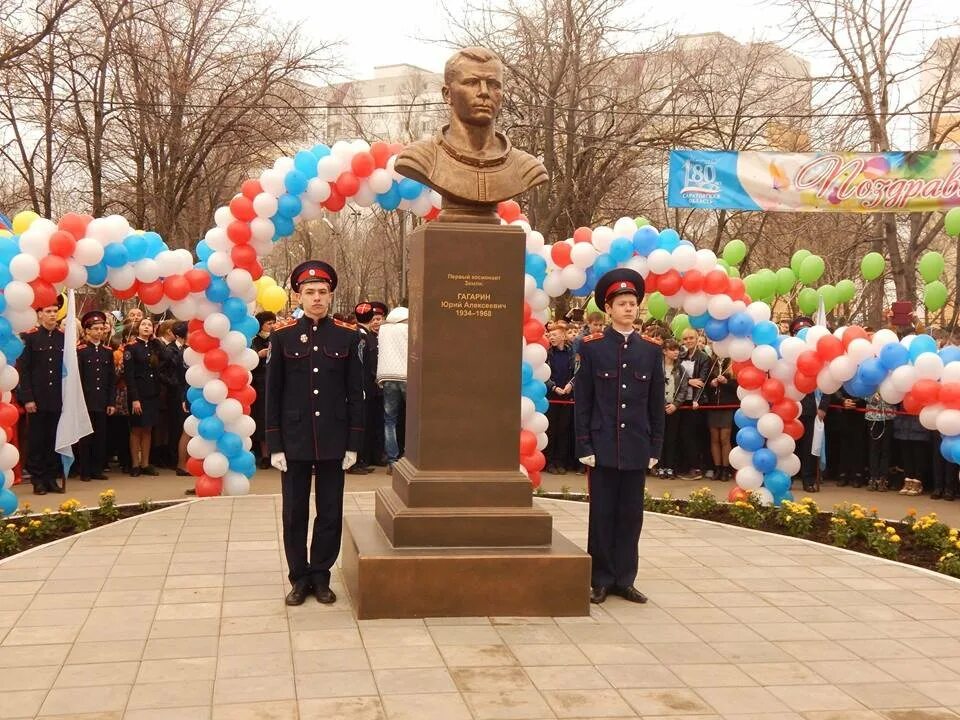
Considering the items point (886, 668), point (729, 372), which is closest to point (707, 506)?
point (729, 372)

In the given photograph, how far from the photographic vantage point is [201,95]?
22.0m

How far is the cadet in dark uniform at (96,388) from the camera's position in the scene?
36.6 ft

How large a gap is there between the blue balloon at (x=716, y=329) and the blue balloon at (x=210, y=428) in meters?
4.92

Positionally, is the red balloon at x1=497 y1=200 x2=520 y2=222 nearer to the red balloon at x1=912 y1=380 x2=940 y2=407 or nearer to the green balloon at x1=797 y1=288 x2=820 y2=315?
the red balloon at x1=912 y1=380 x2=940 y2=407

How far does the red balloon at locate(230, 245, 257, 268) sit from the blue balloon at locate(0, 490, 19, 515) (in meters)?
2.93

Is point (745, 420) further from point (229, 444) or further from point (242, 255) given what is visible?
point (242, 255)

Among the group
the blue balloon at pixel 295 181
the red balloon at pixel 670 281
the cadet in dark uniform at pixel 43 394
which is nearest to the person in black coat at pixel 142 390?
the cadet in dark uniform at pixel 43 394

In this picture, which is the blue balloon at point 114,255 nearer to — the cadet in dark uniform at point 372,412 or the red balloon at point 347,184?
the red balloon at point 347,184

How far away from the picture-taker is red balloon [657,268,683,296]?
1026 cm

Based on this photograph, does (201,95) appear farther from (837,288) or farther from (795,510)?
(795,510)

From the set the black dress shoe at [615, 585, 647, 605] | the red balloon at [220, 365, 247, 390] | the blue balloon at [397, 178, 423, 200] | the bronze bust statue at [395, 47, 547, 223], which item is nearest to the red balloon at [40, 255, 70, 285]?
the red balloon at [220, 365, 247, 390]

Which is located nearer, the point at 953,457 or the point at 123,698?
the point at 123,698

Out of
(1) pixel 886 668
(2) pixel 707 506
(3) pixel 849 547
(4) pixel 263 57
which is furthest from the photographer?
(4) pixel 263 57

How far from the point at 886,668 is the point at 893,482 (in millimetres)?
7237
